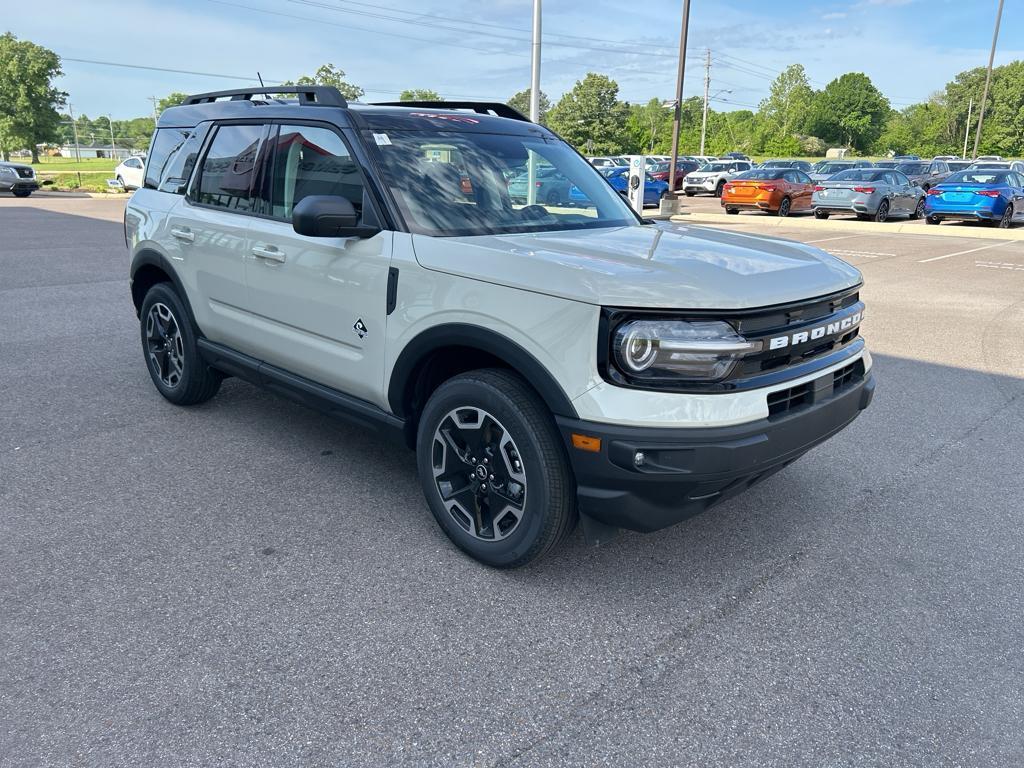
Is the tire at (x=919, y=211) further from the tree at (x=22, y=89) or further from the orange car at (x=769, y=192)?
the tree at (x=22, y=89)

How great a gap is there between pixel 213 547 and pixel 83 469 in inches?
52.6

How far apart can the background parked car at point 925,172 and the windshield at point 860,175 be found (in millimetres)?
6603

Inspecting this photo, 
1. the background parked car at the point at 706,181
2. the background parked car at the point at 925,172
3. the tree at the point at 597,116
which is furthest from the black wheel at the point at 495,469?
the tree at the point at 597,116

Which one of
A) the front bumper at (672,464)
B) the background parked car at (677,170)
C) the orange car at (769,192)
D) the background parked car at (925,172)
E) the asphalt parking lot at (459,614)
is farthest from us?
the background parked car at (677,170)

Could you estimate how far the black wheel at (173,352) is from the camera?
4969 mm

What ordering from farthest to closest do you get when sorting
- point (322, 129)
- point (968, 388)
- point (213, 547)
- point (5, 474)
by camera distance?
point (968, 388) → point (5, 474) → point (322, 129) → point (213, 547)

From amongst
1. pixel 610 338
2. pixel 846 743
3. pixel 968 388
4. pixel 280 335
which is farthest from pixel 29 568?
pixel 968 388

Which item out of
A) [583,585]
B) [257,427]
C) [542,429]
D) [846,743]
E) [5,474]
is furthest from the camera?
[257,427]

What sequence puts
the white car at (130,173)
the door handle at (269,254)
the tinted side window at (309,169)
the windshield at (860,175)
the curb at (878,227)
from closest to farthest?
the tinted side window at (309,169) → the door handle at (269,254) → the curb at (878,227) → the windshield at (860,175) → the white car at (130,173)

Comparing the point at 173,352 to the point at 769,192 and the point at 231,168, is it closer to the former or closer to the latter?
the point at 231,168

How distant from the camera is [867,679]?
265 cm

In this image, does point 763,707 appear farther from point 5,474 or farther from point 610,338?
point 5,474

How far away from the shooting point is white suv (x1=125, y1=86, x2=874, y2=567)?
2721mm

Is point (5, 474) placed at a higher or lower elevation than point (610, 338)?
lower
